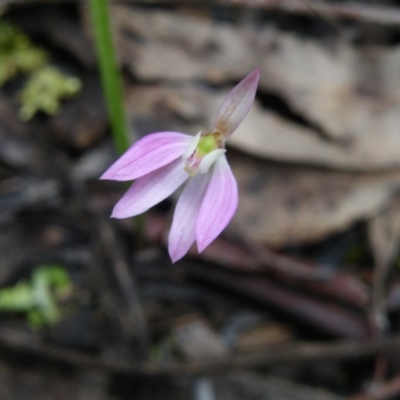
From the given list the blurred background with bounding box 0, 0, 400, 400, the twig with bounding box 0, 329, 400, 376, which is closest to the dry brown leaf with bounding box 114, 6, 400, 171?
the blurred background with bounding box 0, 0, 400, 400

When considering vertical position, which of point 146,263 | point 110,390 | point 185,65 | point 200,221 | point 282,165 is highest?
point 185,65

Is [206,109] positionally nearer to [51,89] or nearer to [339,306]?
[51,89]

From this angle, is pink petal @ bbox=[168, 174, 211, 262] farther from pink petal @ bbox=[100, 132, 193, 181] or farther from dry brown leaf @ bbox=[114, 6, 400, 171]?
dry brown leaf @ bbox=[114, 6, 400, 171]

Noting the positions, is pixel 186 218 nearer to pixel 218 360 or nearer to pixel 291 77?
pixel 218 360

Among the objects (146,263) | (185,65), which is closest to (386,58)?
(185,65)

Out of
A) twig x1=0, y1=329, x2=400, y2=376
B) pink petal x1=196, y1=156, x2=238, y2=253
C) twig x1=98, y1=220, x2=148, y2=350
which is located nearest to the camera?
pink petal x1=196, y1=156, x2=238, y2=253

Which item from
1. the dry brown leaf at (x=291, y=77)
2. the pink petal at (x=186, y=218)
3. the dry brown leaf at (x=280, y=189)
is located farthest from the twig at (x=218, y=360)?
the pink petal at (x=186, y=218)

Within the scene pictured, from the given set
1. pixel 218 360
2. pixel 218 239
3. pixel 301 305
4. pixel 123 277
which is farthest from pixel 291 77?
pixel 218 360
